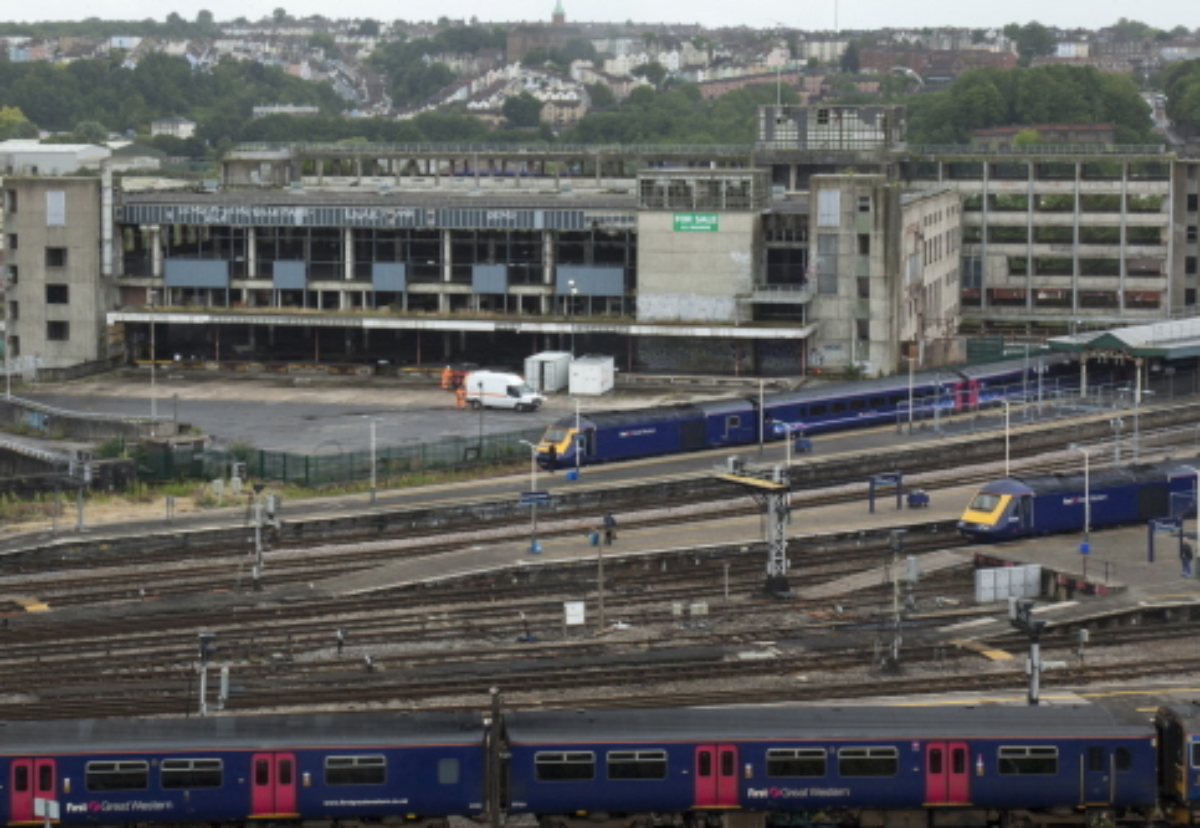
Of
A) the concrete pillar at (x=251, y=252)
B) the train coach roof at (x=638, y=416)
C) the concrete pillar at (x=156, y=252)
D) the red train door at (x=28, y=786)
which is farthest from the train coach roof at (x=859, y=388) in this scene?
the red train door at (x=28, y=786)

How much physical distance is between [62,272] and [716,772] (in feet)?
236

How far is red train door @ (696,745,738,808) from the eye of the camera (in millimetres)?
37625

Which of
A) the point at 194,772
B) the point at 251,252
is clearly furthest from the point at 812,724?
the point at 251,252

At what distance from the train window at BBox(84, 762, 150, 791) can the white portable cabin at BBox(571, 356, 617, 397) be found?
57.3 meters

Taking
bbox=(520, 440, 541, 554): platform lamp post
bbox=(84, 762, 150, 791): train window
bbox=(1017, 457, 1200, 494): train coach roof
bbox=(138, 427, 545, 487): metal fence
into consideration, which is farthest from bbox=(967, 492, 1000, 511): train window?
bbox=(84, 762, 150, 791): train window

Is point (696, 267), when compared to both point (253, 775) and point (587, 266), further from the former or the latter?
point (253, 775)

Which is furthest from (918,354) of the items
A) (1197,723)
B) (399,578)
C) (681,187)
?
(1197,723)

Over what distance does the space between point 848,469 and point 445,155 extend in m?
55.6

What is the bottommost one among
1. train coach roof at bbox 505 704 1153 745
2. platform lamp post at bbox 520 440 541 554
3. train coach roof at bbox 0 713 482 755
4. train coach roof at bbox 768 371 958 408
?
platform lamp post at bbox 520 440 541 554

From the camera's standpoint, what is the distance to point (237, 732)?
3769 cm

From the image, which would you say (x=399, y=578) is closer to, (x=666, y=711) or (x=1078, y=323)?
(x=666, y=711)

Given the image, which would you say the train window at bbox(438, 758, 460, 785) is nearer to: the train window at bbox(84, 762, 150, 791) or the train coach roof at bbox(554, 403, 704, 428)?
the train window at bbox(84, 762, 150, 791)

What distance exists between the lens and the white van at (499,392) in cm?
8856

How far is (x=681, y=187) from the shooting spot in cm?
9888
